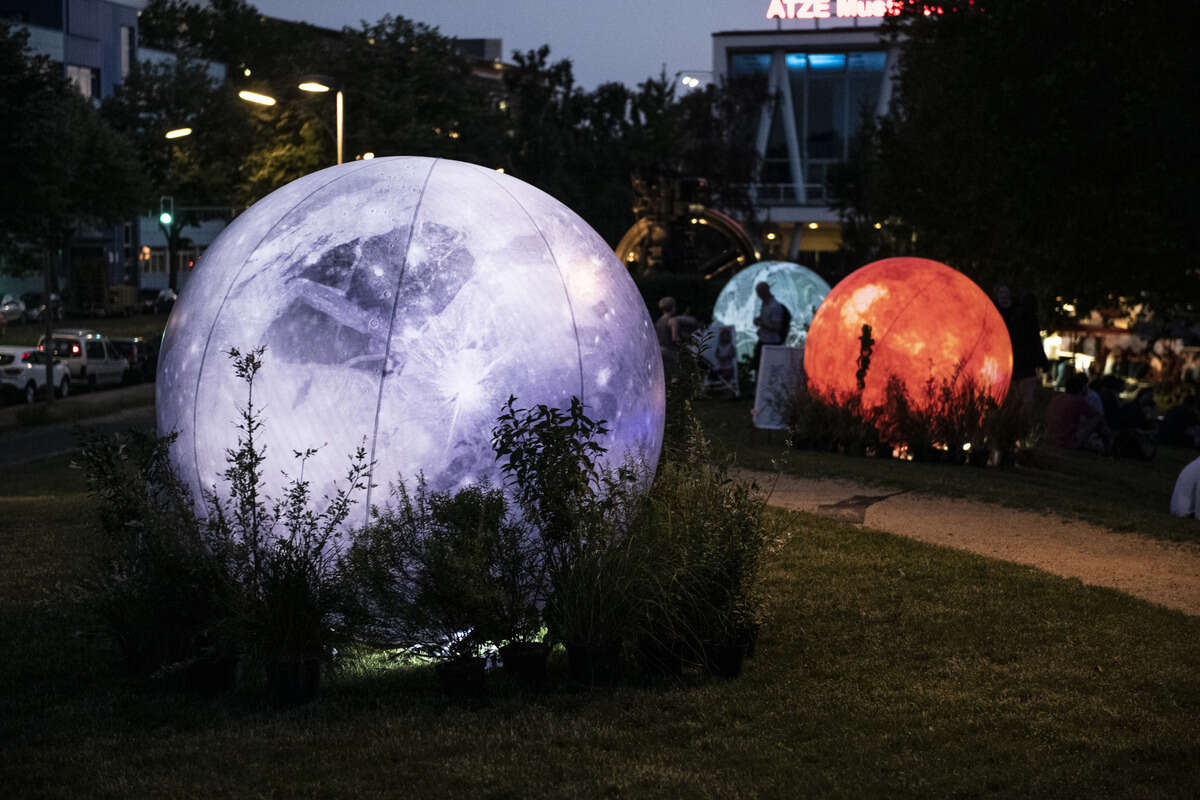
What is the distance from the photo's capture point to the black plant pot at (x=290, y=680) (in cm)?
679

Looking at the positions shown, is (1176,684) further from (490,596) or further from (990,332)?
(990,332)

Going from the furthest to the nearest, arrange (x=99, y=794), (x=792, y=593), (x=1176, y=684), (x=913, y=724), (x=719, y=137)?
(x=719, y=137), (x=792, y=593), (x=1176, y=684), (x=913, y=724), (x=99, y=794)

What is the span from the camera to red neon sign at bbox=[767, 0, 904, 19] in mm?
83938

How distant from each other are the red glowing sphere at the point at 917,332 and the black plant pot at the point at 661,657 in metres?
10.2

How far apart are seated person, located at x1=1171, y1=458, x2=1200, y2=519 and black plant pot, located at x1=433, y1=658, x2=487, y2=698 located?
910cm

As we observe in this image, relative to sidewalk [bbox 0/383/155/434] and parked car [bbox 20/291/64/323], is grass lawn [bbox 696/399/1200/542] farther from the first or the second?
parked car [bbox 20/291/64/323]

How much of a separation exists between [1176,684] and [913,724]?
1.64 metres

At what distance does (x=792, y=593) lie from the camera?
30.2 ft

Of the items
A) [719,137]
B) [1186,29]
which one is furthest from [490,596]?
[719,137]

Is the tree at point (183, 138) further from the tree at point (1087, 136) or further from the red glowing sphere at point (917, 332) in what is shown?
the red glowing sphere at point (917, 332)

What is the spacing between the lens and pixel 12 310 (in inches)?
2874

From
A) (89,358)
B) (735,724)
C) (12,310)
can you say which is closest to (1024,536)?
(735,724)

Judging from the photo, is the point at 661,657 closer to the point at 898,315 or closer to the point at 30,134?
the point at 898,315

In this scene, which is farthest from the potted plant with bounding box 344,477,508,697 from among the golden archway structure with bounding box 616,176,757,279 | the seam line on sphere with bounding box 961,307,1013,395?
the golden archway structure with bounding box 616,176,757,279
